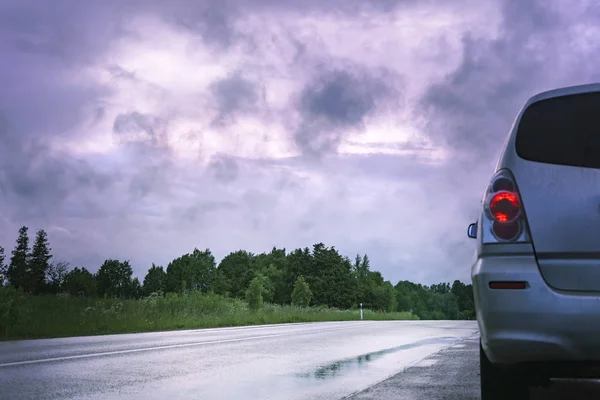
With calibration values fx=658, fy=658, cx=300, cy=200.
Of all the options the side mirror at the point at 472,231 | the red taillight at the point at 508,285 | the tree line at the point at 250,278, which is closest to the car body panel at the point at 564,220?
the red taillight at the point at 508,285

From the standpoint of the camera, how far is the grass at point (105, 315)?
645 inches

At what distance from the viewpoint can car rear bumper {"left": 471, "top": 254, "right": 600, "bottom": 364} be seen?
350 cm

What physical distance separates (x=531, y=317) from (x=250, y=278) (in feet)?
427

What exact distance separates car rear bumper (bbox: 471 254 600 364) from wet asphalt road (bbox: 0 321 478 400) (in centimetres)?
261

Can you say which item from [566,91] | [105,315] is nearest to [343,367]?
[566,91]

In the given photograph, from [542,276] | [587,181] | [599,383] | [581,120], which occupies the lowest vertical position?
[599,383]

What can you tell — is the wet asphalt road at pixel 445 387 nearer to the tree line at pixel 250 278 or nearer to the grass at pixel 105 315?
the grass at pixel 105 315

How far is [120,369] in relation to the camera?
8414 mm

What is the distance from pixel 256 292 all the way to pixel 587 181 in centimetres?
5371

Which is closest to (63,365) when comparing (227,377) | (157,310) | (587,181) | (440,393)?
(227,377)

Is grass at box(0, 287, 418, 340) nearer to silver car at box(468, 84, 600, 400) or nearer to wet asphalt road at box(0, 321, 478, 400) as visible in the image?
wet asphalt road at box(0, 321, 478, 400)

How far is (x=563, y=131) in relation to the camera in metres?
3.95

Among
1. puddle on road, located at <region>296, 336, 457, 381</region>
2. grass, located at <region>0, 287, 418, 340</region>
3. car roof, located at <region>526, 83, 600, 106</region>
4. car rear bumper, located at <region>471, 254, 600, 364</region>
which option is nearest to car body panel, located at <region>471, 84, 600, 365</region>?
car rear bumper, located at <region>471, 254, 600, 364</region>

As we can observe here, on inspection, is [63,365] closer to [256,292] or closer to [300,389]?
[300,389]
